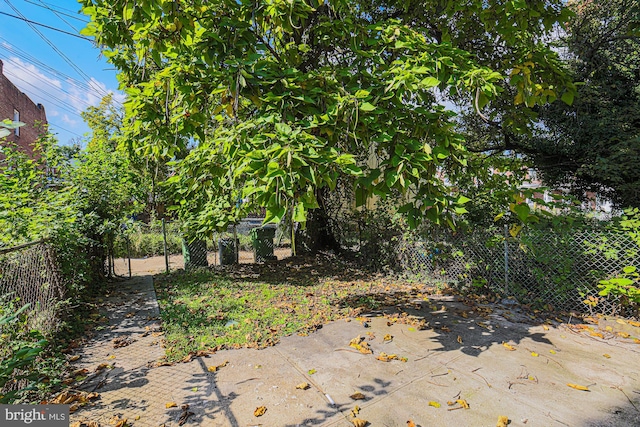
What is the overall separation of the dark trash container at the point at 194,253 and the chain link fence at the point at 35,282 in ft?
15.6

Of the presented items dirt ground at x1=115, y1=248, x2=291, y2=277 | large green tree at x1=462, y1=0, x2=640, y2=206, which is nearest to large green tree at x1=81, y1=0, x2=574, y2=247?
large green tree at x1=462, y1=0, x2=640, y2=206

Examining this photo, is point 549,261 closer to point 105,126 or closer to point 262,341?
point 262,341

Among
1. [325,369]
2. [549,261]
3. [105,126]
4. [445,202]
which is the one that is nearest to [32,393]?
[325,369]

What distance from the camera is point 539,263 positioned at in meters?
5.09

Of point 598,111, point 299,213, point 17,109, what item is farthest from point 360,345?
point 17,109

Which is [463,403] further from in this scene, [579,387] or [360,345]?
[360,345]

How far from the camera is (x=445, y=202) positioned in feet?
10.8

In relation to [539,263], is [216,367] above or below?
below

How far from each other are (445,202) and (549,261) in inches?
110

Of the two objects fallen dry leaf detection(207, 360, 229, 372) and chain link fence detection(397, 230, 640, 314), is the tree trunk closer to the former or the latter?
chain link fence detection(397, 230, 640, 314)

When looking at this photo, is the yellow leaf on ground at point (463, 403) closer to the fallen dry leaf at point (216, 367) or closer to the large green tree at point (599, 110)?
the fallen dry leaf at point (216, 367)

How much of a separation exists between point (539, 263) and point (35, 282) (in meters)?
6.58

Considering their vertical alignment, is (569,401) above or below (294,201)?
below

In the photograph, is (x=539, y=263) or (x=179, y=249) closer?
(x=539, y=263)
